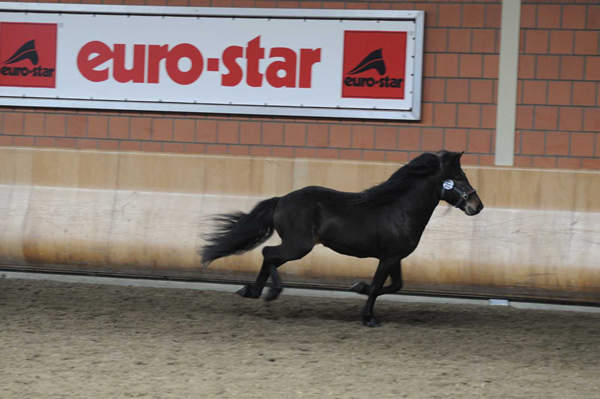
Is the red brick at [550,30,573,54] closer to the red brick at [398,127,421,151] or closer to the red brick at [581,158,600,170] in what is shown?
the red brick at [581,158,600,170]

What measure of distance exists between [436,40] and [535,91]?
136 centimetres

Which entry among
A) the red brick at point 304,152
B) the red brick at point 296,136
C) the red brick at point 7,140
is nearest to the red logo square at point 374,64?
the red brick at point 296,136

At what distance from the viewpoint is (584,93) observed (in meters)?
10.4

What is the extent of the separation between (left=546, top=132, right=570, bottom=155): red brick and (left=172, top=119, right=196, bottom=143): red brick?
443cm

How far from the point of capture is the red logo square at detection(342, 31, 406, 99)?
10.8m

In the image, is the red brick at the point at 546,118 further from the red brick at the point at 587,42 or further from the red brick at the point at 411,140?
the red brick at the point at 411,140

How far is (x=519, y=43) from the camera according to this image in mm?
10500

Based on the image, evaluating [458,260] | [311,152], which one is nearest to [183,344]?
[458,260]

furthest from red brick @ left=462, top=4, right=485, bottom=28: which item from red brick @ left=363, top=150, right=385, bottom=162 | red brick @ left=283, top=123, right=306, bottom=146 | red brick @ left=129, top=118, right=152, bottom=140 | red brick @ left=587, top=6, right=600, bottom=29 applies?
red brick @ left=129, top=118, right=152, bottom=140

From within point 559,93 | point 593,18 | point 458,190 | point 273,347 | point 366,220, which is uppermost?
point 593,18

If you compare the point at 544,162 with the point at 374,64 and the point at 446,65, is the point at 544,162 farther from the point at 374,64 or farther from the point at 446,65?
the point at 374,64

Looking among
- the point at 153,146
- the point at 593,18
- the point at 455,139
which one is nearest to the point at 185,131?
the point at 153,146

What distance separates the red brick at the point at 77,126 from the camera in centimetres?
1130

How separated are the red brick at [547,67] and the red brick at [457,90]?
2.86 feet
